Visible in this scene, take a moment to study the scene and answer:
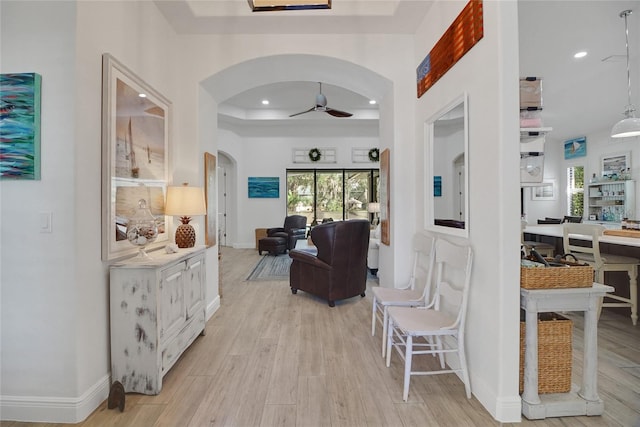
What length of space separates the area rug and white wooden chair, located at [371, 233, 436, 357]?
2741mm

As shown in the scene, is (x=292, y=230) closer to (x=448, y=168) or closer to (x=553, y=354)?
(x=448, y=168)

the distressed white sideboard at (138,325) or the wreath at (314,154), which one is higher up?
the wreath at (314,154)

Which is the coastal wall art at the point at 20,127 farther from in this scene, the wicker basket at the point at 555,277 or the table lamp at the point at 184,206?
the wicker basket at the point at 555,277

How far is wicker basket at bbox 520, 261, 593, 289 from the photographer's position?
5.81 ft

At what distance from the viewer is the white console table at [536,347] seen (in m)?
1.76

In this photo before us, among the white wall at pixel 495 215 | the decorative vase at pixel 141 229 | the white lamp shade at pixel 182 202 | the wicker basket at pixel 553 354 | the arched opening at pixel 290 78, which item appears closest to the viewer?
the white wall at pixel 495 215

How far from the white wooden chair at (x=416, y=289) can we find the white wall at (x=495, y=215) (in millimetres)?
494

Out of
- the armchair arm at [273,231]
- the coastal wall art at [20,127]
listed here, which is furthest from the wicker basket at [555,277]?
the armchair arm at [273,231]

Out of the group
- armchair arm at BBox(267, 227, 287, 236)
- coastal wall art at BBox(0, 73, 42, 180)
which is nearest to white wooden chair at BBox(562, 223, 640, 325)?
coastal wall art at BBox(0, 73, 42, 180)

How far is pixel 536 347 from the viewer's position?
69.5 inches

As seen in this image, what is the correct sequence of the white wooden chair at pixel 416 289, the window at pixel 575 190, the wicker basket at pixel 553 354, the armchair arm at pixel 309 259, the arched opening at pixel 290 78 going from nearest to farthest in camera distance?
1. the wicker basket at pixel 553 354
2. the white wooden chair at pixel 416 289
3. the arched opening at pixel 290 78
4. the armchair arm at pixel 309 259
5. the window at pixel 575 190

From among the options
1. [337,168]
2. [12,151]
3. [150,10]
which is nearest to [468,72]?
[150,10]

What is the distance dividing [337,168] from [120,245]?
272 inches

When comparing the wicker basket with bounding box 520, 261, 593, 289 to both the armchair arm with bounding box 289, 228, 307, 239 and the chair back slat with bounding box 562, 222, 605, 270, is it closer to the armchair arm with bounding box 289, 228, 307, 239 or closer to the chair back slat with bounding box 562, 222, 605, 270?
the chair back slat with bounding box 562, 222, 605, 270
